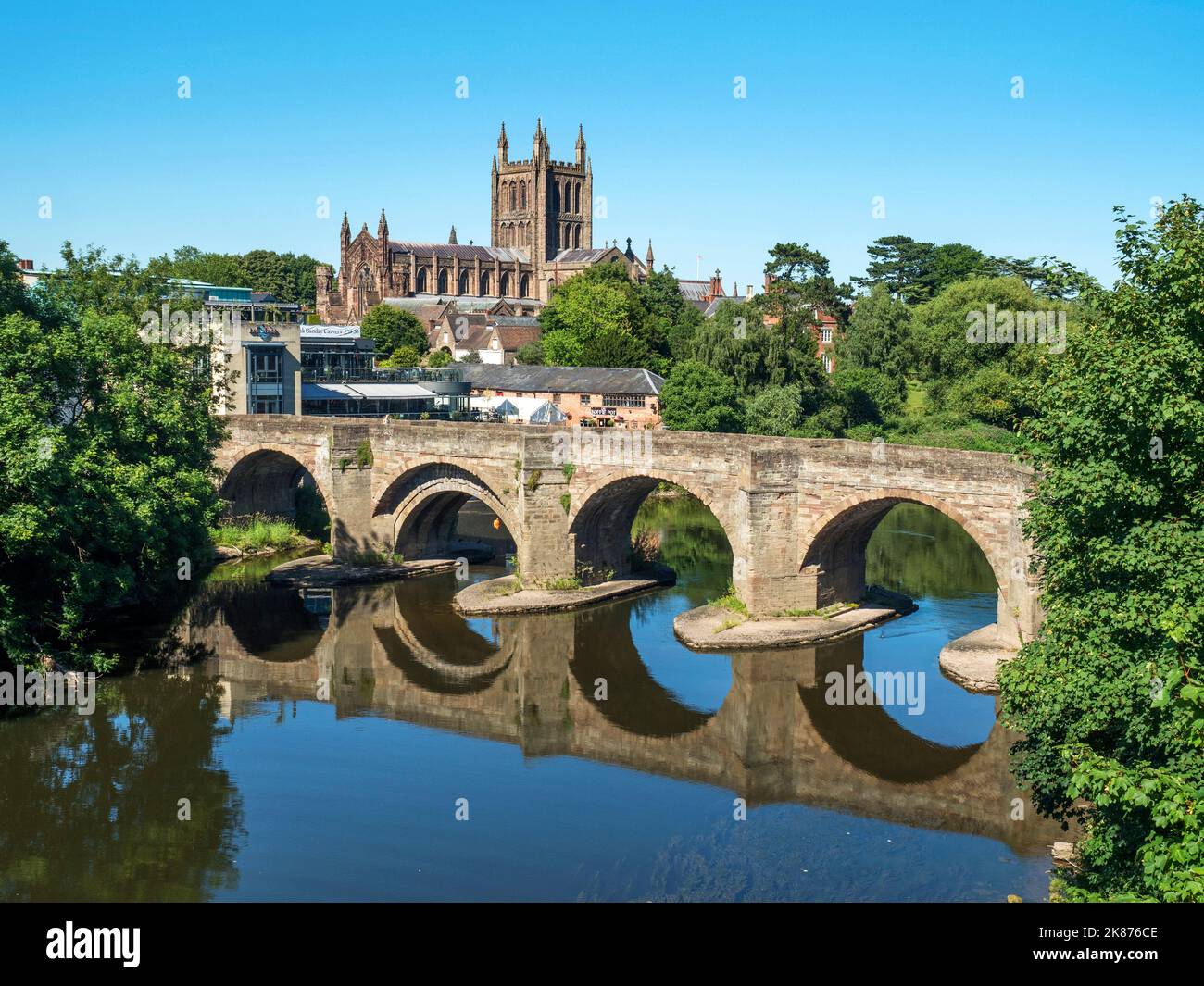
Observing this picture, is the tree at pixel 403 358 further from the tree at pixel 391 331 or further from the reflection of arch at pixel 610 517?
the reflection of arch at pixel 610 517

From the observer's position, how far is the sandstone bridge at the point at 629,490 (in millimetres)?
34219

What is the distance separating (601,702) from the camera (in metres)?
33.3

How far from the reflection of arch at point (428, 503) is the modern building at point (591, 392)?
24.8 metres

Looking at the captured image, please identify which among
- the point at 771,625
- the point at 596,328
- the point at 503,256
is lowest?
the point at 771,625

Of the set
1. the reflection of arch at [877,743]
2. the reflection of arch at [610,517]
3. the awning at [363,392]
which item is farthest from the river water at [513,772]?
the awning at [363,392]

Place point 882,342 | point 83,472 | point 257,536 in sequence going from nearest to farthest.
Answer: point 83,472 < point 257,536 < point 882,342

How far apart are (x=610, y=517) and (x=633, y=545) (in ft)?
17.2

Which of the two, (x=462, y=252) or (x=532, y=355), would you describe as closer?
(x=532, y=355)

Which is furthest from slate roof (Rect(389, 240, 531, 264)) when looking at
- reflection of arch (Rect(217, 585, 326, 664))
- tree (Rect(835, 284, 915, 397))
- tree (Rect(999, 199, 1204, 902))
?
tree (Rect(999, 199, 1204, 902))

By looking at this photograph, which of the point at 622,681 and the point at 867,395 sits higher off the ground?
the point at 867,395

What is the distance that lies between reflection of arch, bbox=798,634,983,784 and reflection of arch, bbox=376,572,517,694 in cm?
918

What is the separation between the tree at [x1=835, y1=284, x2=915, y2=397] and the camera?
72.0 m

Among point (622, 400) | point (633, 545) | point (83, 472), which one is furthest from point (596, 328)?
point (83, 472)

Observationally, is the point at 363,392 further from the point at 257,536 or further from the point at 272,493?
the point at 257,536
